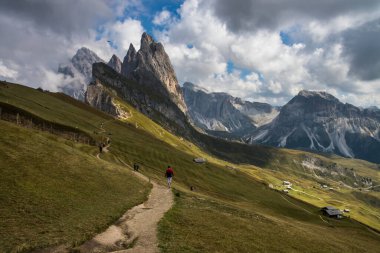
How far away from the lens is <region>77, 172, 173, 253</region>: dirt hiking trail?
2694cm

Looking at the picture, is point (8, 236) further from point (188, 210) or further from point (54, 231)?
point (188, 210)

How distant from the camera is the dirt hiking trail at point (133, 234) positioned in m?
26.9

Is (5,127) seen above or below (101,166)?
above

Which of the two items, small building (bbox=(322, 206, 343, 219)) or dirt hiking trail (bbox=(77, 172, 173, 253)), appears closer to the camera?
dirt hiking trail (bbox=(77, 172, 173, 253))

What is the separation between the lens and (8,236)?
25.8 meters

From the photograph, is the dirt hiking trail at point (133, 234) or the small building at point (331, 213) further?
the small building at point (331, 213)

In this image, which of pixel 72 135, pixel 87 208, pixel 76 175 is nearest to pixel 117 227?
pixel 87 208

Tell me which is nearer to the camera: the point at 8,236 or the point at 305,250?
the point at 8,236

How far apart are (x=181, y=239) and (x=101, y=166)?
33065 mm

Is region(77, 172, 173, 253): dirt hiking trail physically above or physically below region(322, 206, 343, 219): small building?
Answer: above

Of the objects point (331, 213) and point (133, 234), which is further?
point (331, 213)

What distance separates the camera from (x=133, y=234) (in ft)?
104

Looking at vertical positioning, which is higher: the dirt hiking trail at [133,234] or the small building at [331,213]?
the dirt hiking trail at [133,234]

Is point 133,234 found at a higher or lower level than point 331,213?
higher
